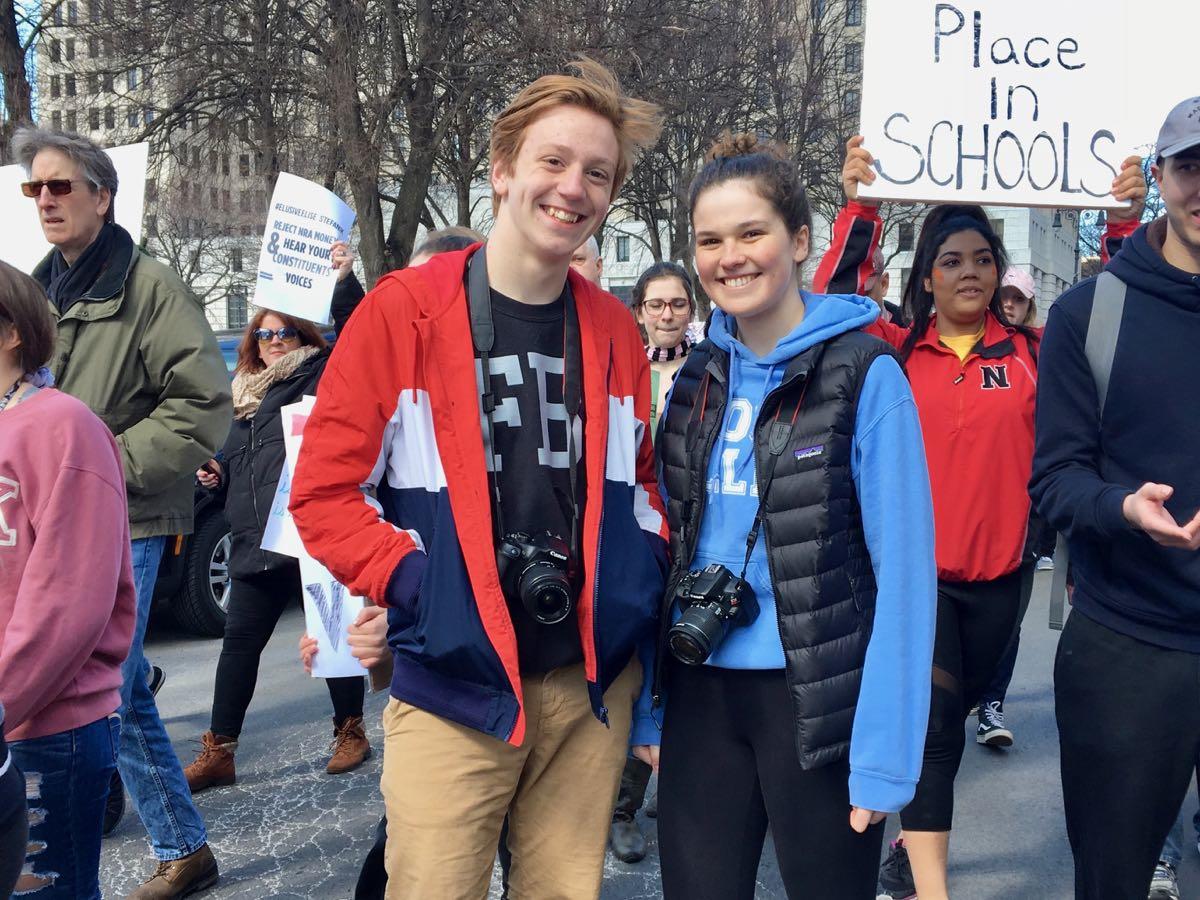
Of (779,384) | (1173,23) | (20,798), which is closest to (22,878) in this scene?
(20,798)

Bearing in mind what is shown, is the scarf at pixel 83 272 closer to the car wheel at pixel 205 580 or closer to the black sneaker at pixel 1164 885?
the car wheel at pixel 205 580

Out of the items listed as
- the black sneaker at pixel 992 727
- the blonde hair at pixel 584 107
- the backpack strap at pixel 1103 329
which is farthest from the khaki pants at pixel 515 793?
the black sneaker at pixel 992 727

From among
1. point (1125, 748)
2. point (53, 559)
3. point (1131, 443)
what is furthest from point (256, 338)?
point (1125, 748)

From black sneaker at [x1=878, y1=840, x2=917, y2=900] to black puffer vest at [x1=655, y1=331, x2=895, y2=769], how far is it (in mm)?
1685

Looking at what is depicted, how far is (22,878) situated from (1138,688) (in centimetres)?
236

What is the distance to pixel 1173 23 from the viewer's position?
319cm

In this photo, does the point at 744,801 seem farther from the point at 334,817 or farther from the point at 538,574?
the point at 334,817

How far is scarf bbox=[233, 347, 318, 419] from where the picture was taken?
177 inches

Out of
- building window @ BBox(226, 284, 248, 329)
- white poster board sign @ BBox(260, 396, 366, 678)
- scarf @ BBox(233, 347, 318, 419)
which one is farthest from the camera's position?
building window @ BBox(226, 284, 248, 329)

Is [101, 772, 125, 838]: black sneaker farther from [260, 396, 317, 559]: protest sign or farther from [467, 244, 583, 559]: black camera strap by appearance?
[467, 244, 583, 559]: black camera strap

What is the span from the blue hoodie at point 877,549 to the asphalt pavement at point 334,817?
65.8 inches

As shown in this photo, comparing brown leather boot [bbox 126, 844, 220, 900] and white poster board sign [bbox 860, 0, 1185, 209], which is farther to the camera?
brown leather boot [bbox 126, 844, 220, 900]

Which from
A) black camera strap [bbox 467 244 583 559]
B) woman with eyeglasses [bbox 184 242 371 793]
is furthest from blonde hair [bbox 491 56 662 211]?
woman with eyeglasses [bbox 184 242 371 793]

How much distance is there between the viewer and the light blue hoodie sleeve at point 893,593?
2033mm
